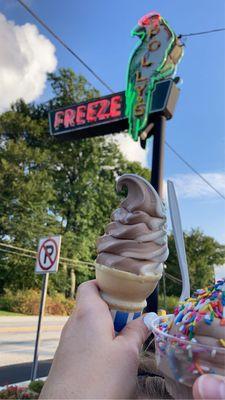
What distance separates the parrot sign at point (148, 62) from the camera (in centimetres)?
779

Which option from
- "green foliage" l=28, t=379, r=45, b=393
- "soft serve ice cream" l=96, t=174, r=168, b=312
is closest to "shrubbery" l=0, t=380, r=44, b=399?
"green foliage" l=28, t=379, r=45, b=393

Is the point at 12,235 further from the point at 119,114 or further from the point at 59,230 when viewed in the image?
the point at 119,114

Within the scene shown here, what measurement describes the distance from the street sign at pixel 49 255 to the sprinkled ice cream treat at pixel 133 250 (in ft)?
11.6

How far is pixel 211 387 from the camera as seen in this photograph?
67 cm

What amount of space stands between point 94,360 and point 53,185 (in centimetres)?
2444

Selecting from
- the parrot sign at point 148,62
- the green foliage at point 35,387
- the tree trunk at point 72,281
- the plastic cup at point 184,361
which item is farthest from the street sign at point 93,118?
the tree trunk at point 72,281

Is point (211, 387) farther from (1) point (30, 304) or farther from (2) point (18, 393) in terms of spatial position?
(1) point (30, 304)

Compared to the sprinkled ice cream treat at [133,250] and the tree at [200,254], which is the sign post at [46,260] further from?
the tree at [200,254]

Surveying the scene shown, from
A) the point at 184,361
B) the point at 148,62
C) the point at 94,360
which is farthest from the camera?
the point at 148,62

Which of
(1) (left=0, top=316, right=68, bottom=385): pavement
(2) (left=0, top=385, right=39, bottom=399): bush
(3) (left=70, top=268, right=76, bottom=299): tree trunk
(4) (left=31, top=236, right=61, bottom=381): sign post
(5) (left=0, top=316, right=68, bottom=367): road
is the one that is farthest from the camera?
(3) (left=70, top=268, right=76, bottom=299): tree trunk

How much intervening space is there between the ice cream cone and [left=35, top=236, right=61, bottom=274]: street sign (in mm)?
3634

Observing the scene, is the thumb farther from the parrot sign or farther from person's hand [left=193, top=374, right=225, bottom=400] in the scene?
the parrot sign

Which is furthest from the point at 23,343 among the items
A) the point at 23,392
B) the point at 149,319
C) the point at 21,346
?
the point at 149,319

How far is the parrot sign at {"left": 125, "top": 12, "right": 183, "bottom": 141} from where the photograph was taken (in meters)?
7.79
